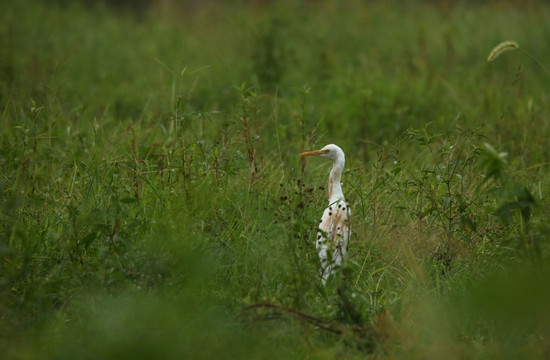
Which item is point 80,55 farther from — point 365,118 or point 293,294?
point 293,294

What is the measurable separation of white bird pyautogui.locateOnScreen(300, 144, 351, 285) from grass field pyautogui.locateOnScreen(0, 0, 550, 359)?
0.21ft

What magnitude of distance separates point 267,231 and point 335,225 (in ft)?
1.10

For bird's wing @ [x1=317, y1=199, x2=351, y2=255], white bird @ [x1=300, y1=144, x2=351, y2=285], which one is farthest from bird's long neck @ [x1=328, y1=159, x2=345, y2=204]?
bird's wing @ [x1=317, y1=199, x2=351, y2=255]

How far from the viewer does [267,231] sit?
10.9 feet

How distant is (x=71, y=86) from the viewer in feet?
20.9

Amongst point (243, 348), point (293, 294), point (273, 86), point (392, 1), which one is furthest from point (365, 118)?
point (392, 1)

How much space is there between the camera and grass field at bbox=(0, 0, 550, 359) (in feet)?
8.57

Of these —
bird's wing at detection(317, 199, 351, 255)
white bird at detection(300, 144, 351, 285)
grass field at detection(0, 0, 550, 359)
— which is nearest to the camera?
grass field at detection(0, 0, 550, 359)

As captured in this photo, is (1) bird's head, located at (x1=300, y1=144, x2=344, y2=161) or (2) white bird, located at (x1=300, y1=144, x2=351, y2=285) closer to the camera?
(2) white bird, located at (x1=300, y1=144, x2=351, y2=285)

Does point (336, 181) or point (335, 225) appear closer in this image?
point (335, 225)

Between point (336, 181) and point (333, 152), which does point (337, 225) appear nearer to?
point (336, 181)

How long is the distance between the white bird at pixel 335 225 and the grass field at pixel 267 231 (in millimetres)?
64

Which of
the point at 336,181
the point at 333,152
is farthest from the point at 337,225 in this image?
the point at 333,152

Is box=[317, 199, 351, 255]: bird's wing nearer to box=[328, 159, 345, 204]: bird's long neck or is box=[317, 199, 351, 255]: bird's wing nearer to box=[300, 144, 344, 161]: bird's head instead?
box=[328, 159, 345, 204]: bird's long neck
